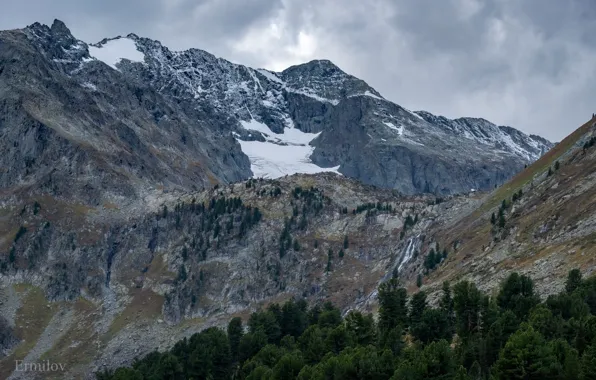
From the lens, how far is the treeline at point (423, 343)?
5594 centimetres

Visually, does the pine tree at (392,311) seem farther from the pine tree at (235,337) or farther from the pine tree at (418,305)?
the pine tree at (235,337)

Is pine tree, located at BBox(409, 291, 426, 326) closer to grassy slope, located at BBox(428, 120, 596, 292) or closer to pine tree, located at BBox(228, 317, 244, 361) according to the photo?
grassy slope, located at BBox(428, 120, 596, 292)

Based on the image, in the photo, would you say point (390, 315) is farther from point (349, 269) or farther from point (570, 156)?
point (349, 269)

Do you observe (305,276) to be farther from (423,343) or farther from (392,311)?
(423,343)

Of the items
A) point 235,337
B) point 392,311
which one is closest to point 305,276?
point 235,337

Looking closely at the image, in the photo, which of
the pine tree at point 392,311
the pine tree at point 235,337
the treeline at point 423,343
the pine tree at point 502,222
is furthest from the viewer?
the pine tree at point 502,222

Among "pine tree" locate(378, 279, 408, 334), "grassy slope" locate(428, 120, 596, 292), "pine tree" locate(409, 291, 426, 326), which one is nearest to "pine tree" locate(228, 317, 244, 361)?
"pine tree" locate(378, 279, 408, 334)

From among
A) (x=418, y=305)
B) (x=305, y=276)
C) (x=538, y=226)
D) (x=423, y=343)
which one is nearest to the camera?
(x=423, y=343)

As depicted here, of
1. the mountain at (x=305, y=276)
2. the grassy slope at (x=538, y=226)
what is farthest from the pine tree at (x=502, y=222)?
the grassy slope at (x=538, y=226)

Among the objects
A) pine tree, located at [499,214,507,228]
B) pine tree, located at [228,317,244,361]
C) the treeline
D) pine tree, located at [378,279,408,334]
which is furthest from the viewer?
pine tree, located at [499,214,507,228]

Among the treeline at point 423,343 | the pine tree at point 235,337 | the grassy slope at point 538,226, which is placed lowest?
the treeline at point 423,343

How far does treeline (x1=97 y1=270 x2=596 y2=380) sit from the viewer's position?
55.9 m

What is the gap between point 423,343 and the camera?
86.1 metres

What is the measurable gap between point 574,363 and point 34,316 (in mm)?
162818
